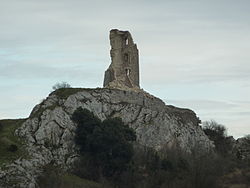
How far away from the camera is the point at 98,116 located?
7138 centimetres

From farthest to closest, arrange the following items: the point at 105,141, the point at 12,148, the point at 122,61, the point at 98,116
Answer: the point at 122,61
the point at 98,116
the point at 105,141
the point at 12,148

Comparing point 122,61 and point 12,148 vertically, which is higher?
point 122,61

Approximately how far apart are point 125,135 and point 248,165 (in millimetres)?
13538

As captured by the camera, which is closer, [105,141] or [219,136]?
[105,141]

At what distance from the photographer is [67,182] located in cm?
→ 5634

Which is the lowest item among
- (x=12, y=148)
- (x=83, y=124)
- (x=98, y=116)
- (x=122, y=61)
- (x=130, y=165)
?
(x=130, y=165)

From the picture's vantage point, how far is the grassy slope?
5835cm

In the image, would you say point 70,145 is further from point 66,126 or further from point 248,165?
point 248,165

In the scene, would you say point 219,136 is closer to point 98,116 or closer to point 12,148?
point 98,116

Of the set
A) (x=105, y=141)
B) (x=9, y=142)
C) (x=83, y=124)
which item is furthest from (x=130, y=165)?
(x=9, y=142)

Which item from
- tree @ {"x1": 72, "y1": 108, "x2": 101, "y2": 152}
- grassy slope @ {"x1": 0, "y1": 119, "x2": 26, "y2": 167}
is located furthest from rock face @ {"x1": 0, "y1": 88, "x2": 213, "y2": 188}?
grassy slope @ {"x1": 0, "y1": 119, "x2": 26, "y2": 167}

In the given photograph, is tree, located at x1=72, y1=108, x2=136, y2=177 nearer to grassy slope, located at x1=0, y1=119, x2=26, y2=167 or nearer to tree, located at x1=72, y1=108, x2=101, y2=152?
tree, located at x1=72, y1=108, x2=101, y2=152

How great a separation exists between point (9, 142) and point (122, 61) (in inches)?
1038

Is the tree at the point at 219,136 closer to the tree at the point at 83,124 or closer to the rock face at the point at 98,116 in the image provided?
the rock face at the point at 98,116
